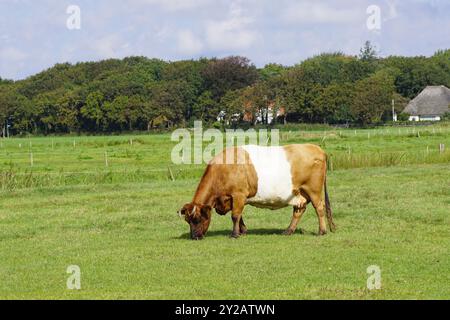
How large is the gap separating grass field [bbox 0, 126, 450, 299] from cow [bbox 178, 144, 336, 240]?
601 millimetres

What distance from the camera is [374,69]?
405 feet

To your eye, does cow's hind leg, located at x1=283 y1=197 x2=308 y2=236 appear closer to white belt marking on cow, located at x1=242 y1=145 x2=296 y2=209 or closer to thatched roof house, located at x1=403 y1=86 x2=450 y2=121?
white belt marking on cow, located at x1=242 y1=145 x2=296 y2=209

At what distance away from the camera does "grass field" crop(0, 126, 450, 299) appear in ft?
36.4

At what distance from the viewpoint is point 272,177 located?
1582 centimetres

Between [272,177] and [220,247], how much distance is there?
2.16 meters

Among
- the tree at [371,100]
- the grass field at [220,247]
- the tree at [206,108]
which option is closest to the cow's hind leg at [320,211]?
the grass field at [220,247]

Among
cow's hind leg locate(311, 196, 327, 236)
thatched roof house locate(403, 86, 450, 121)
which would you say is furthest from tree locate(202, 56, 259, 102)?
cow's hind leg locate(311, 196, 327, 236)

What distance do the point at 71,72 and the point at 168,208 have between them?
130205 millimetres

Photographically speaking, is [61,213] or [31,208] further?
[31,208]

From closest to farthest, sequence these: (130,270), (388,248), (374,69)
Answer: (130,270)
(388,248)
(374,69)

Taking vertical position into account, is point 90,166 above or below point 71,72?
below
